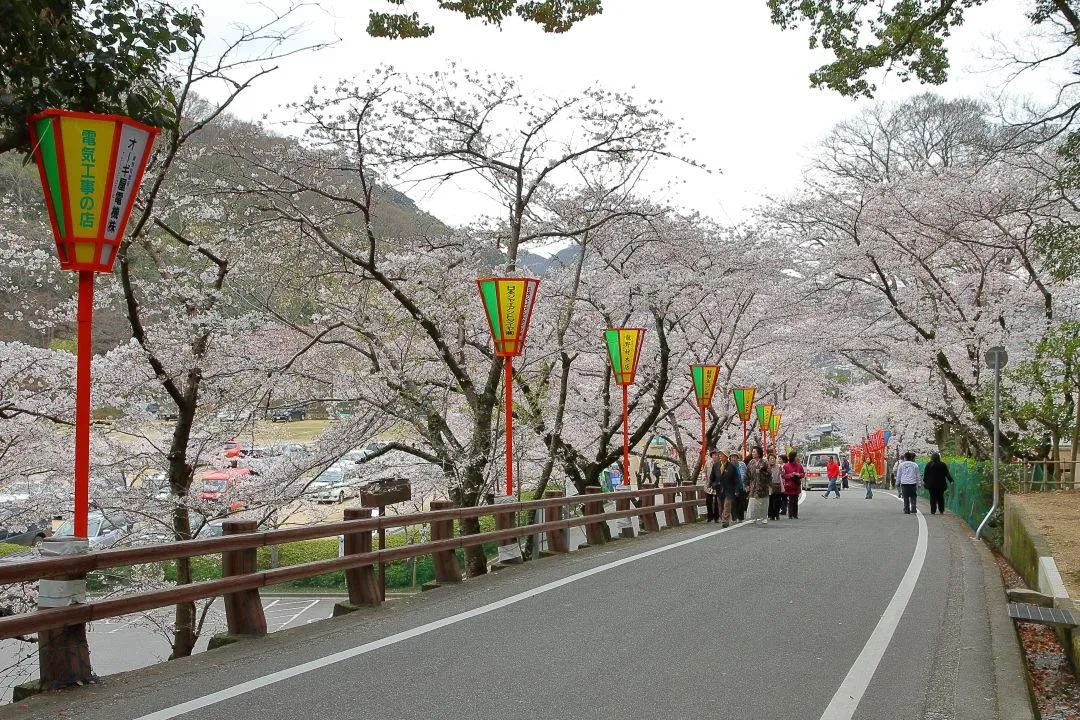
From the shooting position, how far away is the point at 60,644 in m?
5.98

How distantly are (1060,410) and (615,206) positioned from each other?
36.1ft

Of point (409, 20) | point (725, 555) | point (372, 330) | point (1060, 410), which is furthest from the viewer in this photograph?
point (1060, 410)

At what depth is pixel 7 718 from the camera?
520 cm

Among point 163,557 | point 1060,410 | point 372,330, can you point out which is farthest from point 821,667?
point 1060,410

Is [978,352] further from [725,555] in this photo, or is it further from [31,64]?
[31,64]

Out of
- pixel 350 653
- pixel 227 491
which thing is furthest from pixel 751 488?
pixel 350 653

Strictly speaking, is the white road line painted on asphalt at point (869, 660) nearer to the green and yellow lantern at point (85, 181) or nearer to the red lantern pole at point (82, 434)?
the red lantern pole at point (82, 434)

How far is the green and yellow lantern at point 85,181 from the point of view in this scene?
660cm

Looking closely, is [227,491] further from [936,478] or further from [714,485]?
[936,478]

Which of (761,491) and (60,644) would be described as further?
(761,491)

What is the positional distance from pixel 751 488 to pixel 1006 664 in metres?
16.4

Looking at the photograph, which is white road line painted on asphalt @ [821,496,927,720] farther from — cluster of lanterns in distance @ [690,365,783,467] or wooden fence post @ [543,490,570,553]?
cluster of lanterns in distance @ [690,365,783,467]

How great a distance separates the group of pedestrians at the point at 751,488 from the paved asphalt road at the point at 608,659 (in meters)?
9.77

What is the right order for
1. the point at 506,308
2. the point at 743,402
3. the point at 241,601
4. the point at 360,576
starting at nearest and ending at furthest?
1. the point at 241,601
2. the point at 360,576
3. the point at 506,308
4. the point at 743,402
